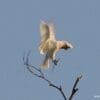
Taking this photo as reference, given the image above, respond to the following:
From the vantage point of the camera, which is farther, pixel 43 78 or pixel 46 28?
pixel 46 28

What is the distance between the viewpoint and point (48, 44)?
340 centimetres

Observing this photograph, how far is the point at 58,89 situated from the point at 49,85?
7 cm

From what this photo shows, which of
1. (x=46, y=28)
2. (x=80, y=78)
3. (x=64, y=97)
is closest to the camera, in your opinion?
(x=64, y=97)

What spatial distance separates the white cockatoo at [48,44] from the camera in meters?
3.31

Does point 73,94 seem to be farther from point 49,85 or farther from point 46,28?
point 46,28

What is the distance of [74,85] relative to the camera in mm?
3164

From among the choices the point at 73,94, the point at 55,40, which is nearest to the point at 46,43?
the point at 55,40

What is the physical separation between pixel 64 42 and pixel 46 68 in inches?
10.1

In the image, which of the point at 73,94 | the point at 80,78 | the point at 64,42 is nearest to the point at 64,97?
the point at 73,94

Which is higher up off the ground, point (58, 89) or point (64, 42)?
point (64, 42)

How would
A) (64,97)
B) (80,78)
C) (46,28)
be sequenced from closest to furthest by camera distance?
(64,97), (80,78), (46,28)

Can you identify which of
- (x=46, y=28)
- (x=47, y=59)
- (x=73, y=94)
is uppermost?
(x=46, y=28)

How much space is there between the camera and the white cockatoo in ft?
10.9

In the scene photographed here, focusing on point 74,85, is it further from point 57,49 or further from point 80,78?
point 57,49
